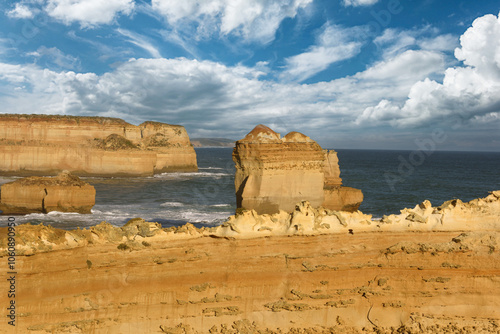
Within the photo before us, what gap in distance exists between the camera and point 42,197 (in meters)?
23.2

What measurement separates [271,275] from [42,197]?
2364cm

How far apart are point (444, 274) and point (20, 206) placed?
27468mm

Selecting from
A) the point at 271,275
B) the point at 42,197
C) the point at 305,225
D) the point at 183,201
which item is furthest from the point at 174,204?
the point at 305,225

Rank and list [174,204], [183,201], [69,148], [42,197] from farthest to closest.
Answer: [69,148] < [183,201] < [174,204] < [42,197]

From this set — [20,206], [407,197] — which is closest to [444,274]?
[20,206]

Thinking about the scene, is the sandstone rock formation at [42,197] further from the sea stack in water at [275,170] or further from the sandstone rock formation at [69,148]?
the sandstone rock formation at [69,148]

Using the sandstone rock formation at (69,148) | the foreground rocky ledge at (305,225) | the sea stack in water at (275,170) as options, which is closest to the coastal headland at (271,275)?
the foreground rocky ledge at (305,225)

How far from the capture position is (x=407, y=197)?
115ft

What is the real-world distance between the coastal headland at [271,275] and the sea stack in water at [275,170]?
8980 mm

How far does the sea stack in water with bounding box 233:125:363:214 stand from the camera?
599 inches

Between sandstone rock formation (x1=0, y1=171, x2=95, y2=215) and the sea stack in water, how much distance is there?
14.5m

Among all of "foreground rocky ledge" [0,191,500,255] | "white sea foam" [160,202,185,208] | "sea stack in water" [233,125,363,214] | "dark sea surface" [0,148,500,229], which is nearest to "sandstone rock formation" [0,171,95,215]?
"dark sea surface" [0,148,500,229]

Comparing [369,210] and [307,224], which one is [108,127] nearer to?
[369,210]

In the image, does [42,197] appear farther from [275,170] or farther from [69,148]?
[69,148]
